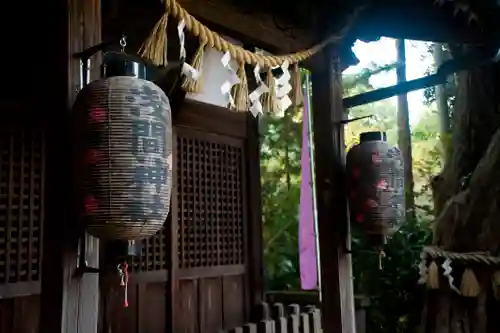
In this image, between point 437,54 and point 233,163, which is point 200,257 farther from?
point 437,54

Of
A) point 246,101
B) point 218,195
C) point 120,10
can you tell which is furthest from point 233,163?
point 246,101

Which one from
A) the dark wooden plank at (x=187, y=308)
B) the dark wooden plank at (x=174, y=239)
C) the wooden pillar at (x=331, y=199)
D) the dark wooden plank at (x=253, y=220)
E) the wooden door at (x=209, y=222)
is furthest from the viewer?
the dark wooden plank at (x=253, y=220)

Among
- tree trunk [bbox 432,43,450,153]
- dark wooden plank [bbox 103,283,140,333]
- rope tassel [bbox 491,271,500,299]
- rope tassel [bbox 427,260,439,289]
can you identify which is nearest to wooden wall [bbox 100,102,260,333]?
dark wooden plank [bbox 103,283,140,333]

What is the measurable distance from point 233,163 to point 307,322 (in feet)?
6.38

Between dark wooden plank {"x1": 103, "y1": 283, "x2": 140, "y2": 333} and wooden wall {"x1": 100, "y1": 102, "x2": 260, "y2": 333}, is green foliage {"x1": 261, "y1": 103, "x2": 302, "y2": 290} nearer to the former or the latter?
wooden wall {"x1": 100, "y1": 102, "x2": 260, "y2": 333}

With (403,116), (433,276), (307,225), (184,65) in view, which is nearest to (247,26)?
(184,65)

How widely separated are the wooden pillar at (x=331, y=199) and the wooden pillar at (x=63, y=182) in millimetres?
1954

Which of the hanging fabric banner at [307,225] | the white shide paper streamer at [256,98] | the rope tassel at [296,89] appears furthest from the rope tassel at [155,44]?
the hanging fabric banner at [307,225]

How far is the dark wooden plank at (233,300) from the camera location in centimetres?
580

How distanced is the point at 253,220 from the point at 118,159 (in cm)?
416

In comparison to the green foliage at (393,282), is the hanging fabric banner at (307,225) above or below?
above

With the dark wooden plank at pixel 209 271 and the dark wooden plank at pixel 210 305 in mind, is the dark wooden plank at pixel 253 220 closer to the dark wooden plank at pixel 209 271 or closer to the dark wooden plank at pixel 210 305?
the dark wooden plank at pixel 209 271

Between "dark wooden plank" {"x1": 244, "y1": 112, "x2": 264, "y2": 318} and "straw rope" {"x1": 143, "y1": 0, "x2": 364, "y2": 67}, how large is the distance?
96.9 inches

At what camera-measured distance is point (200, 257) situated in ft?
18.4
